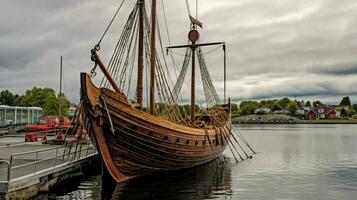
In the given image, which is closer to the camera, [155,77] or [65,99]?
[155,77]

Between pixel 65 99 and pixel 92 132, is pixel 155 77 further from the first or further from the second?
pixel 65 99

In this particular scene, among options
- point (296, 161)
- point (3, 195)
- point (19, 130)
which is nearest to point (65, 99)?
point (19, 130)

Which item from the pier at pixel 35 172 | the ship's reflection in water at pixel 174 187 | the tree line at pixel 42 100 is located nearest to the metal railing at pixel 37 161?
the pier at pixel 35 172

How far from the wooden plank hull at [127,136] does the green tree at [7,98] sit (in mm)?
118689

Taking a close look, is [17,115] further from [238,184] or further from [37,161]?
[37,161]

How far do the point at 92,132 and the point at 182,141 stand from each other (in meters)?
6.17

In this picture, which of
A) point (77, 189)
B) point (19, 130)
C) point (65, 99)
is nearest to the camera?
point (77, 189)

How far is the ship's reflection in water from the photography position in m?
21.0

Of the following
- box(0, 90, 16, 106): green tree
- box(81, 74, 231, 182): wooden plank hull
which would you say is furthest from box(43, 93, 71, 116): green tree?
box(81, 74, 231, 182): wooden plank hull

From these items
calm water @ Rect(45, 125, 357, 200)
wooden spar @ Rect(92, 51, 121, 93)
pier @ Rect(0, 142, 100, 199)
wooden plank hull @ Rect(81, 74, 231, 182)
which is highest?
wooden spar @ Rect(92, 51, 121, 93)

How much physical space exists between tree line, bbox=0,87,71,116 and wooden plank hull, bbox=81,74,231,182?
46279mm

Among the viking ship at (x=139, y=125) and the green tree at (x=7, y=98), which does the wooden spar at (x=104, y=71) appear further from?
the green tree at (x=7, y=98)

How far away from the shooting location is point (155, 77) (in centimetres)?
2631

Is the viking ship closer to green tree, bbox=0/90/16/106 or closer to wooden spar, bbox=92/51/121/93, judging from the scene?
wooden spar, bbox=92/51/121/93
